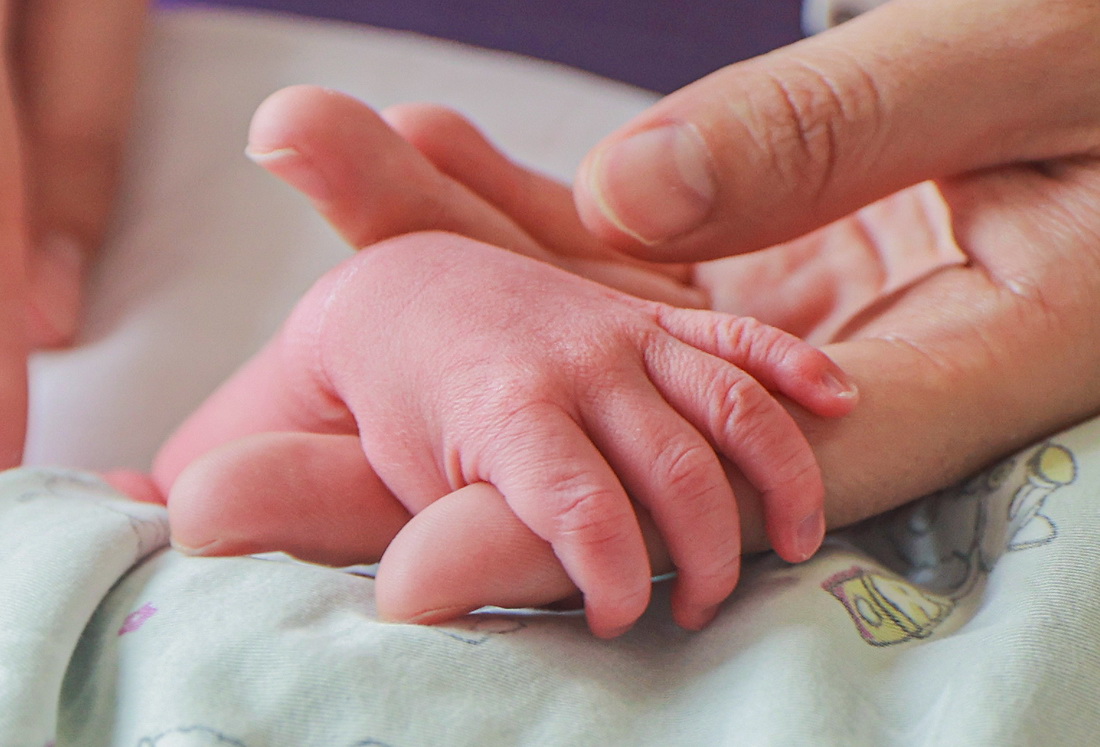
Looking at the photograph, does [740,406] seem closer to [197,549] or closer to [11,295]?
[197,549]

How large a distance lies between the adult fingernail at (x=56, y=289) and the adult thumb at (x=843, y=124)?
72 cm

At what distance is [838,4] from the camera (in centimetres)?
88

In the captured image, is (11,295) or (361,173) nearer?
(361,173)

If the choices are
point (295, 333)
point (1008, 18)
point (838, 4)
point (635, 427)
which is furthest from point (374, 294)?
point (838, 4)

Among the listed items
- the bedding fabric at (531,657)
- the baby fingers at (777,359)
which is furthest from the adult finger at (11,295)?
the baby fingers at (777,359)

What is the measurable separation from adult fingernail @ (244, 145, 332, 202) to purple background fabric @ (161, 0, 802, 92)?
46.4 inches

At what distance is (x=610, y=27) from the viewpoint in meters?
1.70

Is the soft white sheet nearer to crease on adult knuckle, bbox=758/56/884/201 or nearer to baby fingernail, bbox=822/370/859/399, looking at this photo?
baby fingernail, bbox=822/370/859/399

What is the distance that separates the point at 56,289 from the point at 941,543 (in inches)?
37.1

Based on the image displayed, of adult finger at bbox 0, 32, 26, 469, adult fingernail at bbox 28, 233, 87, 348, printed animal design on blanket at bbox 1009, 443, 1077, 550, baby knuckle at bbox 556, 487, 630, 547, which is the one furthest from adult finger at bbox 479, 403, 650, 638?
adult fingernail at bbox 28, 233, 87, 348

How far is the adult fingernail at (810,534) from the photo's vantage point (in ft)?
1.59

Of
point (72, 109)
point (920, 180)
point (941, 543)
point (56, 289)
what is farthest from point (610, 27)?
point (941, 543)

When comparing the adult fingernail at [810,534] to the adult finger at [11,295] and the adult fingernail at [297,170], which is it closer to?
the adult fingernail at [297,170]

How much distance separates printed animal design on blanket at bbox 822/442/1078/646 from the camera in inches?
18.8
